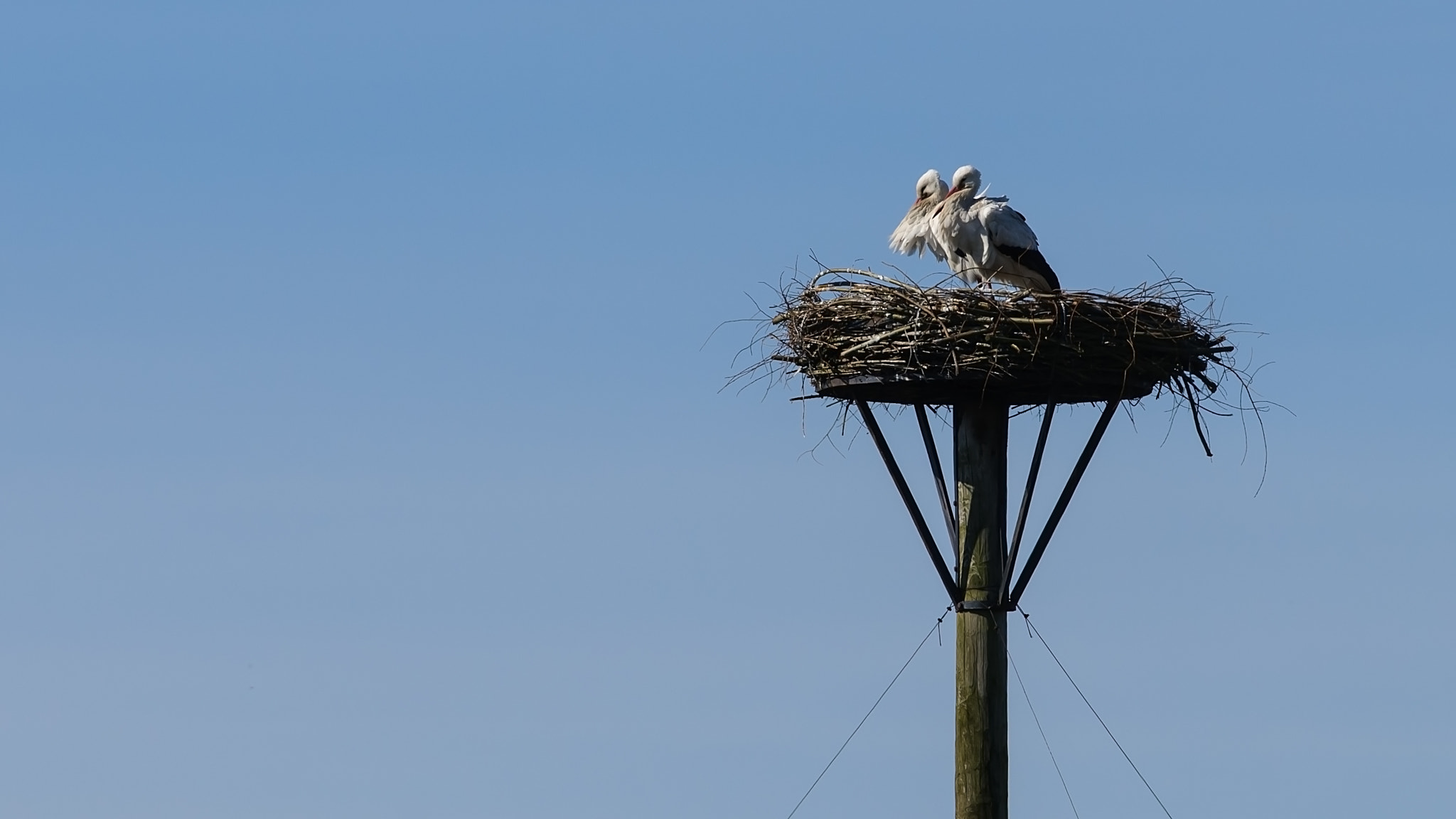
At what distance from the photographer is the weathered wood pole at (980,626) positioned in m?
11.8

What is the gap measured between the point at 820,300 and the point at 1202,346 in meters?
2.18

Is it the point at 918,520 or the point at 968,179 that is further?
the point at 968,179

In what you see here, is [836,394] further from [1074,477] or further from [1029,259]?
[1029,259]

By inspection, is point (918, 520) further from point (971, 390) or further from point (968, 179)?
point (968, 179)

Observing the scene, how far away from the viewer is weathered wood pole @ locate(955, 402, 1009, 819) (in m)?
11.8

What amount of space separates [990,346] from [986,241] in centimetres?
318

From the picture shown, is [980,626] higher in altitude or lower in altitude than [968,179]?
lower

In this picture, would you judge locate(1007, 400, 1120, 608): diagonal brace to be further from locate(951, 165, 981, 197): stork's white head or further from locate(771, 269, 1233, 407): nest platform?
locate(951, 165, 981, 197): stork's white head

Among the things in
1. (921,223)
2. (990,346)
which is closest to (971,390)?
(990,346)

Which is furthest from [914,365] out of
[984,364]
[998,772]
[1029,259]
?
[1029,259]

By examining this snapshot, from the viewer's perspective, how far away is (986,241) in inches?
579

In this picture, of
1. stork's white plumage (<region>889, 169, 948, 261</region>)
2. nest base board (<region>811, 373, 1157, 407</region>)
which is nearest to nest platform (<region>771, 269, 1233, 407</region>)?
nest base board (<region>811, 373, 1157, 407</region>)

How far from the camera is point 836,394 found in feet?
40.5

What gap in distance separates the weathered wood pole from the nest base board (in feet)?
0.46
